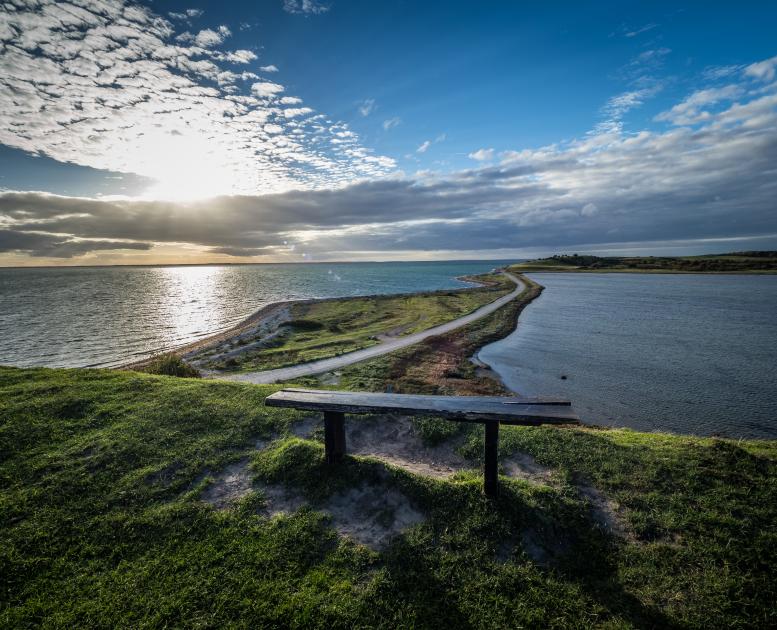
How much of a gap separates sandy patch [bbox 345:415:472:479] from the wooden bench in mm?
1539

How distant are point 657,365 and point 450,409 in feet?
75.0

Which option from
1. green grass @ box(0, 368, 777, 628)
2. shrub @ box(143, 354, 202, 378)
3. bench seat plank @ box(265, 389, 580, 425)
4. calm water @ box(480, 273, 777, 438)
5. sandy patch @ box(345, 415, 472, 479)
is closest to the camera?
green grass @ box(0, 368, 777, 628)

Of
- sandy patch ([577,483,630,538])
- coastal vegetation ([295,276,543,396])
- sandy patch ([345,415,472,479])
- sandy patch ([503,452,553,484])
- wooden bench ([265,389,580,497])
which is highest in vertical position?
wooden bench ([265,389,580,497])

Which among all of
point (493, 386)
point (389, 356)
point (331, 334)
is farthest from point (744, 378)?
point (331, 334)

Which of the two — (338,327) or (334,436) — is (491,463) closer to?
(334,436)

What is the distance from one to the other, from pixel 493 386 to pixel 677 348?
1759 centimetres

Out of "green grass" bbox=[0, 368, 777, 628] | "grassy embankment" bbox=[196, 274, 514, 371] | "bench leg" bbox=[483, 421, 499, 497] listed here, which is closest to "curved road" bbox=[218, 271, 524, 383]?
"grassy embankment" bbox=[196, 274, 514, 371]

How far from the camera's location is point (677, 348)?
2684cm

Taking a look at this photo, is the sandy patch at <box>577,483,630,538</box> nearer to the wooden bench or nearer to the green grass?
the green grass

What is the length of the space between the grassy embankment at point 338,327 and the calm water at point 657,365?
11.0 meters

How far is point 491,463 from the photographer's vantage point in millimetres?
6434

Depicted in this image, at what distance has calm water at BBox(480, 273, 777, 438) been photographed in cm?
1523

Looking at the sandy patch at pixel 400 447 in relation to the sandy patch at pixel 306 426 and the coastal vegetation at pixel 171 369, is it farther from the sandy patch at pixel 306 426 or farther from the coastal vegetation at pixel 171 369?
the coastal vegetation at pixel 171 369

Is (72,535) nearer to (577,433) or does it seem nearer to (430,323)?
(577,433)
